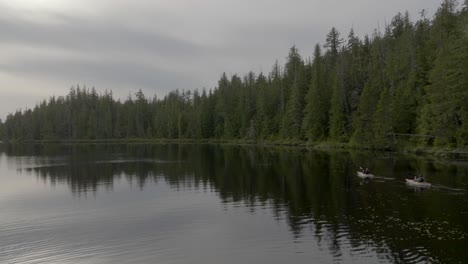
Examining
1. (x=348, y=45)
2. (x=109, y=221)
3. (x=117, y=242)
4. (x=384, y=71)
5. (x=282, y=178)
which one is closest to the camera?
(x=117, y=242)

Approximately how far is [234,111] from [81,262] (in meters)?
162

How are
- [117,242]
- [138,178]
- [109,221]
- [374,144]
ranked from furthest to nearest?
[374,144] → [138,178] → [109,221] → [117,242]

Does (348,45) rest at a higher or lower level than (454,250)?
higher

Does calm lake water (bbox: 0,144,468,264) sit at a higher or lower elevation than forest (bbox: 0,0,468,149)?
lower

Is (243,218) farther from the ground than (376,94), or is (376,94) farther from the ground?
(376,94)

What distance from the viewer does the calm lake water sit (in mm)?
26719

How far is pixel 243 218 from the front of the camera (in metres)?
36.3

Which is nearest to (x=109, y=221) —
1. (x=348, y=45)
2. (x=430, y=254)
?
(x=430, y=254)

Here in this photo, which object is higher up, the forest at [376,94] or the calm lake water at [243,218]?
the forest at [376,94]

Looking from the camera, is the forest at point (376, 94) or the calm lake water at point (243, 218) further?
the forest at point (376, 94)

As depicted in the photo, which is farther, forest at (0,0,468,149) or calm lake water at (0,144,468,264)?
forest at (0,0,468,149)

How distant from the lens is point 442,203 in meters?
39.2

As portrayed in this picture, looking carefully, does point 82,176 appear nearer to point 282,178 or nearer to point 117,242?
point 282,178

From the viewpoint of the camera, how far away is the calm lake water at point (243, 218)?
26719 millimetres
